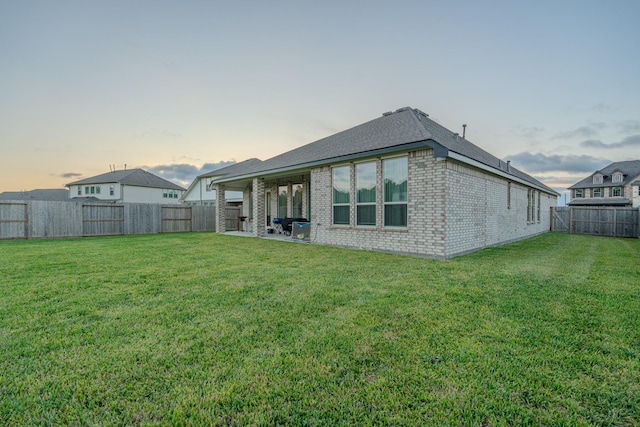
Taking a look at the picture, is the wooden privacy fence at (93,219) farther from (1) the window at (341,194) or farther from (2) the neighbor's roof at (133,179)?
(2) the neighbor's roof at (133,179)

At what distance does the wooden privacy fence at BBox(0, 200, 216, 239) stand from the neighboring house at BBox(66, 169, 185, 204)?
78.3ft

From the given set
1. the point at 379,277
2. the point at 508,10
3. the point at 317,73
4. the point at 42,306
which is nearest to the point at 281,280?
the point at 379,277

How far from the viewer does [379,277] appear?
5.42m

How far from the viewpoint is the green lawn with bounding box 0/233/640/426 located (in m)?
1.83

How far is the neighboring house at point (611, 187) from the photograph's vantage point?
34.4m

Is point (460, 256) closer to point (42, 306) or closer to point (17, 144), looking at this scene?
point (42, 306)

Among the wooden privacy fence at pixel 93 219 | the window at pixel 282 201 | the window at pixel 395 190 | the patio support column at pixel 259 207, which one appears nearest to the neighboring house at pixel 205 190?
the wooden privacy fence at pixel 93 219

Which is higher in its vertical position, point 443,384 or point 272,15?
point 272,15

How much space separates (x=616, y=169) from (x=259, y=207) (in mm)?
48819

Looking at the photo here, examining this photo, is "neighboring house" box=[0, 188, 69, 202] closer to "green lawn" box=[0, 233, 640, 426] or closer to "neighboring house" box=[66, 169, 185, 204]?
"neighboring house" box=[66, 169, 185, 204]

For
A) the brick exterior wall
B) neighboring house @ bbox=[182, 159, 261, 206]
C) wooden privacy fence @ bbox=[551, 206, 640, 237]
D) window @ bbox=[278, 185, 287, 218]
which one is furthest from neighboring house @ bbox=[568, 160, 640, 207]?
neighboring house @ bbox=[182, 159, 261, 206]

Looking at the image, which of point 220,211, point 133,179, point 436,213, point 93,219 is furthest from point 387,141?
point 133,179

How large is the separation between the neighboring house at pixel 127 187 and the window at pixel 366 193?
123 ft

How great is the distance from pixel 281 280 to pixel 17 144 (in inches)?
651
